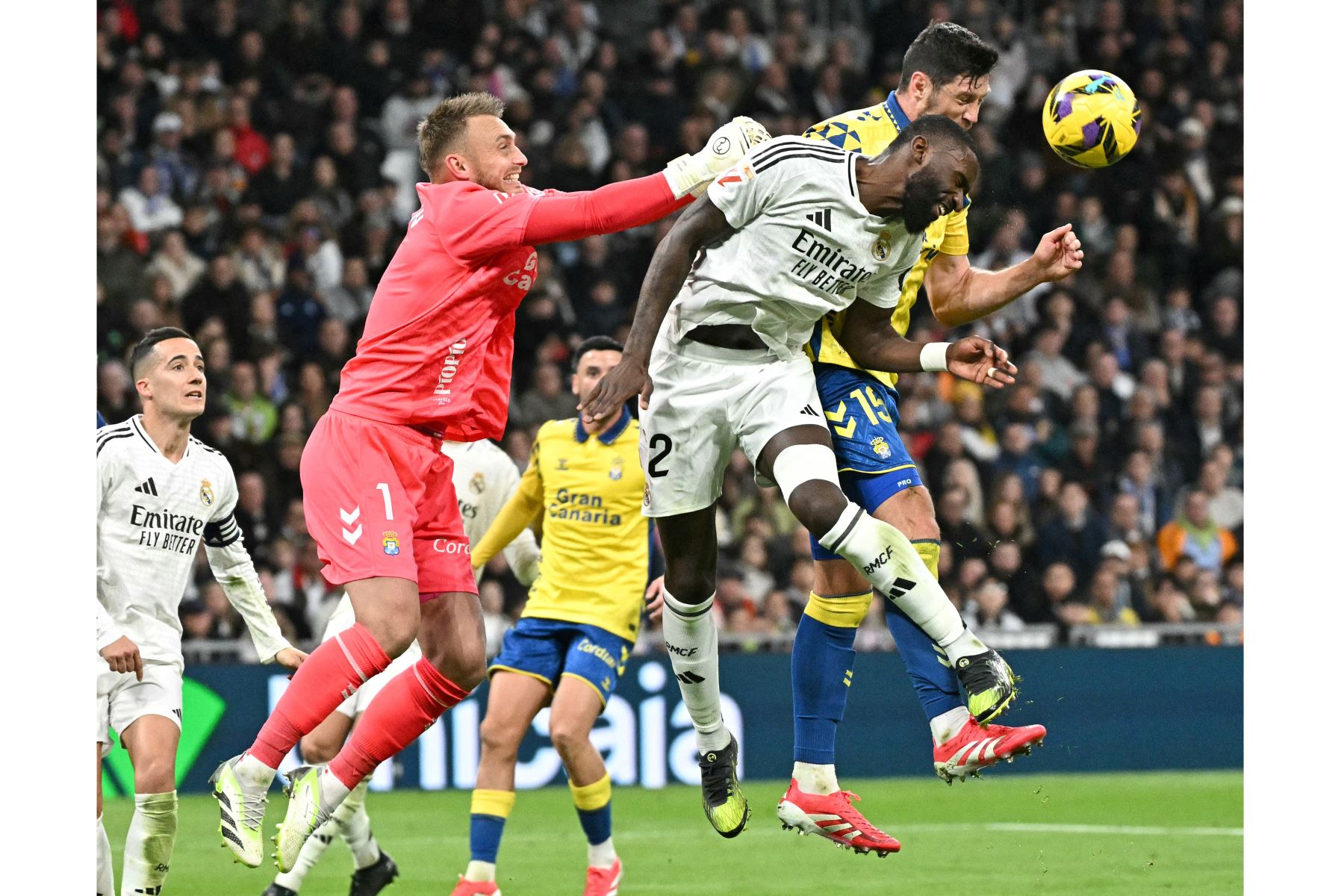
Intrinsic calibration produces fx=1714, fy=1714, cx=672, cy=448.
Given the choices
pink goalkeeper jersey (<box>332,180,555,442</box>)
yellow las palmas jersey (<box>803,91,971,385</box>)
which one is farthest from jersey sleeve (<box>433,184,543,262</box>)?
yellow las palmas jersey (<box>803,91,971,385</box>)

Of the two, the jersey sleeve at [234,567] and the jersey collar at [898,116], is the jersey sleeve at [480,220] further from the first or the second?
the jersey sleeve at [234,567]

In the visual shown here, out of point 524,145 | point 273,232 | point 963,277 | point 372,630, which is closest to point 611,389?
point 372,630

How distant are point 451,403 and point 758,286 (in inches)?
44.9

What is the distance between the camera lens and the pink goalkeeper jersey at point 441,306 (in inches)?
226

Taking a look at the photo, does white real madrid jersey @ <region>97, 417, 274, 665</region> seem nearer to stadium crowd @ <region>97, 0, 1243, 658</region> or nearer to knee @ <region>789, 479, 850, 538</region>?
knee @ <region>789, 479, 850, 538</region>

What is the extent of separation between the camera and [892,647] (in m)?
12.3

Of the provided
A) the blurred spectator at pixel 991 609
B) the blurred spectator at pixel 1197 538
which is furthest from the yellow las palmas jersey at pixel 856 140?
the blurred spectator at pixel 1197 538

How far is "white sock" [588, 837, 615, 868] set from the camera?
762 centimetres

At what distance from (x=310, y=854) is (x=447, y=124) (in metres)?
3.40

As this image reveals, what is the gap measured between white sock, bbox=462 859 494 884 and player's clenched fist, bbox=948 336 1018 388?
3.22 meters

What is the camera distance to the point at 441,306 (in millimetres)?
5785

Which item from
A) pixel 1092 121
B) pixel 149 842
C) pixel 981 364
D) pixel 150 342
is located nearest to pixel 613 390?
pixel 981 364

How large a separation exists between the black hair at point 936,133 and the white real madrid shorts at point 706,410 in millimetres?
802
